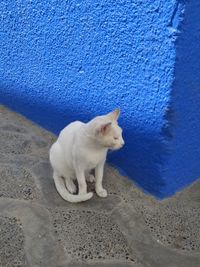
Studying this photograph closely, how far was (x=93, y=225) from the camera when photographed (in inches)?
82.6

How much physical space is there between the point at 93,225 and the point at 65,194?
264 millimetres

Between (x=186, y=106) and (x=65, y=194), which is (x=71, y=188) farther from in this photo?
(x=186, y=106)

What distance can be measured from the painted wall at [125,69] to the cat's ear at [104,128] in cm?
32

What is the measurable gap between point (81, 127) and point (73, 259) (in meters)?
0.69

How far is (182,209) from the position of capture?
2.26 metres

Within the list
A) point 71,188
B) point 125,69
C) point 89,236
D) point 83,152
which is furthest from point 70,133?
point 89,236

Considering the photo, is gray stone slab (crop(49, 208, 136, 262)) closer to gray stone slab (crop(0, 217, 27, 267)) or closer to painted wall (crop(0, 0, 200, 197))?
gray stone slab (crop(0, 217, 27, 267))

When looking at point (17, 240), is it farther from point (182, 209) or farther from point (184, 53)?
point (184, 53)

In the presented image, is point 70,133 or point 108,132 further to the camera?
point 70,133

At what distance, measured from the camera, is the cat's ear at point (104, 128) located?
1908 millimetres

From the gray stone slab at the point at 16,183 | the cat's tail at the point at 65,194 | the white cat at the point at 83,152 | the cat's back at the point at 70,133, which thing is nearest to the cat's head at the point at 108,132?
the white cat at the point at 83,152

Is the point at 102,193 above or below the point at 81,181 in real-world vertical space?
below

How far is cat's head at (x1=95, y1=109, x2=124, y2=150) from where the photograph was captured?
1926 mm

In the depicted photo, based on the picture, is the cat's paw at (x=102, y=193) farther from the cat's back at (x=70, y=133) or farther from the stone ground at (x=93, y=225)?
the cat's back at (x=70, y=133)
